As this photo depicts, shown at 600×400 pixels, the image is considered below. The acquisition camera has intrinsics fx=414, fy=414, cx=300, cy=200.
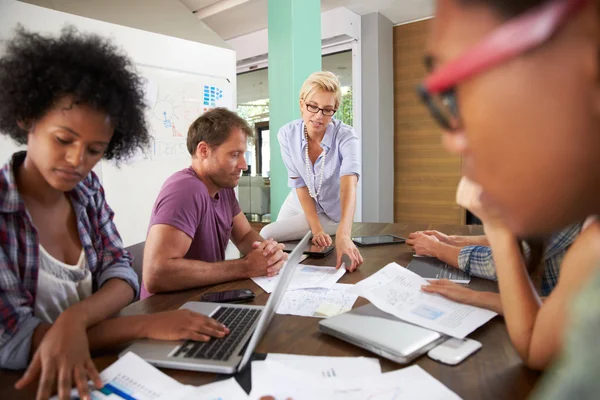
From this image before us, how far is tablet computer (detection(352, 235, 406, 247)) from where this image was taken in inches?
71.8

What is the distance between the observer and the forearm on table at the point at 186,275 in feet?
4.10

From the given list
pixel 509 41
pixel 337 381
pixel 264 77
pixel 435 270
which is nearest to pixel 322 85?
pixel 435 270

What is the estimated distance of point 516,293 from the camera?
819 mm

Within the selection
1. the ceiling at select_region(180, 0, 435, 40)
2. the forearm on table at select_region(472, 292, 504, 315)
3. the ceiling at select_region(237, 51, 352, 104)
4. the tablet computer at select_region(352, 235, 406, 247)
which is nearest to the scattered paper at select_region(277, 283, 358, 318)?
the forearm on table at select_region(472, 292, 504, 315)

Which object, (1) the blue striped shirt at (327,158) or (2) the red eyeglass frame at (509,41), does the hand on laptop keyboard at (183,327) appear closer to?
(2) the red eyeglass frame at (509,41)

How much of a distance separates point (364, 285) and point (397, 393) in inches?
21.0

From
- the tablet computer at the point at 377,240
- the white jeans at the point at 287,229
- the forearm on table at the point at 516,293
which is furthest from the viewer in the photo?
the white jeans at the point at 287,229

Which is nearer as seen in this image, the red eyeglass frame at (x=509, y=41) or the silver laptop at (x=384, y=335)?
the red eyeglass frame at (x=509, y=41)

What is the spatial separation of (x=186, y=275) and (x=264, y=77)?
5.25 metres

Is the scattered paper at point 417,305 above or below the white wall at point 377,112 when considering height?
below

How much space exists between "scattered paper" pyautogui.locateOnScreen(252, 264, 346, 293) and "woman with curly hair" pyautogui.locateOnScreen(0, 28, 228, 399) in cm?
38

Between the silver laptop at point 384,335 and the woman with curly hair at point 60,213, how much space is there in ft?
0.84

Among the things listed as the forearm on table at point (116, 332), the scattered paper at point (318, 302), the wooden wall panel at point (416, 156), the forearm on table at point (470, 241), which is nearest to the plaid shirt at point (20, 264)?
the forearm on table at point (116, 332)

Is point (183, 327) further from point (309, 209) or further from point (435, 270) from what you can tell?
point (309, 209)
